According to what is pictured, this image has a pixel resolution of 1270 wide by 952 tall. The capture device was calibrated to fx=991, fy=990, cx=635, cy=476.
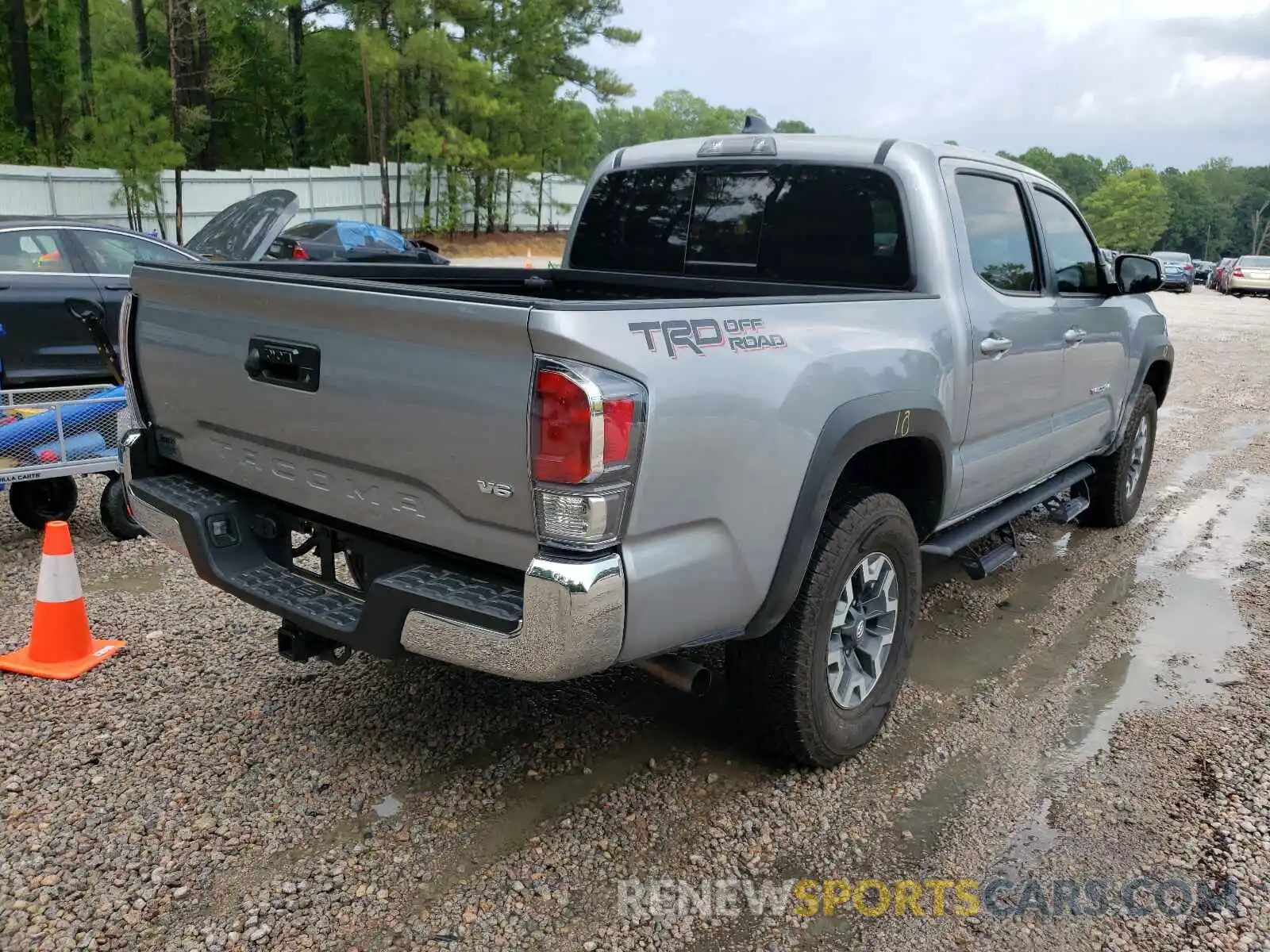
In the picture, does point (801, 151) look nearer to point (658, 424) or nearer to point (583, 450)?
point (658, 424)

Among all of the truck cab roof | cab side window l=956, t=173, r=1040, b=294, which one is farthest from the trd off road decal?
cab side window l=956, t=173, r=1040, b=294

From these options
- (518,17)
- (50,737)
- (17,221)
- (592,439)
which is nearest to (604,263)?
(592,439)

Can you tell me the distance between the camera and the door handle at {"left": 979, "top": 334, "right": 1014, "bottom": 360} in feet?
12.7

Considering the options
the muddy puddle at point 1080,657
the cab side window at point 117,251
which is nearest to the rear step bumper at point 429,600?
the muddy puddle at point 1080,657

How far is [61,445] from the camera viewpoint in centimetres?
511

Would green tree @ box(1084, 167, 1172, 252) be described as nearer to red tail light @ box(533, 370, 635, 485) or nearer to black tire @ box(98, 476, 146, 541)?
black tire @ box(98, 476, 146, 541)

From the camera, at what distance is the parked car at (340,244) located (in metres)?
17.2

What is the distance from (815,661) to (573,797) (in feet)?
2.89

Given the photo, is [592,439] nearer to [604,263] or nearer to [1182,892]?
[1182,892]

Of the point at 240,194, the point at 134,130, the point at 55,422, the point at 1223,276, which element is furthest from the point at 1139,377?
the point at 1223,276

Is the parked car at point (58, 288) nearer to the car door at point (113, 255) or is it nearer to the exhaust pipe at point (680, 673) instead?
the car door at point (113, 255)

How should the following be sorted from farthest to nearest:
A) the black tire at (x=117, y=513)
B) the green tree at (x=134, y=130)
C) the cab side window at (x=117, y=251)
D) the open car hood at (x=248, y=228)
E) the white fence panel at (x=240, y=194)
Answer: the white fence panel at (x=240, y=194), the green tree at (x=134, y=130), the open car hood at (x=248, y=228), the cab side window at (x=117, y=251), the black tire at (x=117, y=513)

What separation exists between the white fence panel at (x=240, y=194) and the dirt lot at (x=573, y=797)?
13.1 meters

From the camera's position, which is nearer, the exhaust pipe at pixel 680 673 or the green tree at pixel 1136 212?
the exhaust pipe at pixel 680 673
